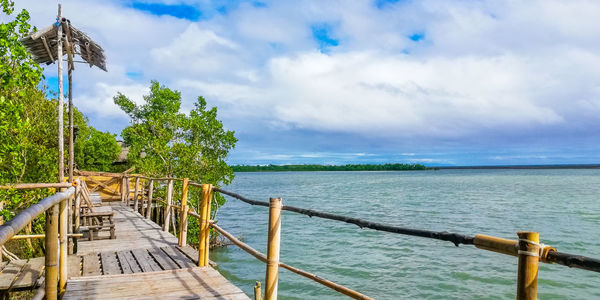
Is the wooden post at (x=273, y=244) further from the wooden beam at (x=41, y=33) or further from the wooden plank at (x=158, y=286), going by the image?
the wooden beam at (x=41, y=33)

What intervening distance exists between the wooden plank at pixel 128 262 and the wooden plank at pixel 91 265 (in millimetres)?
334

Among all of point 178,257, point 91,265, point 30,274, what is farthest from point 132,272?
point 30,274

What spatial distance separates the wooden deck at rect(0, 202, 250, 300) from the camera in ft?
15.0

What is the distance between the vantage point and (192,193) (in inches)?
729

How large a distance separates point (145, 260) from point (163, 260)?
0.29 m

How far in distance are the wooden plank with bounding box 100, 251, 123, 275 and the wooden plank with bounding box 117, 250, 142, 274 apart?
7 centimetres

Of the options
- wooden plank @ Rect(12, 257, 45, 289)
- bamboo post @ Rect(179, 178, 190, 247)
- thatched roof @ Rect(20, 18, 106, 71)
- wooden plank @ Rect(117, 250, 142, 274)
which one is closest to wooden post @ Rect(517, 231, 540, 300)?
wooden plank @ Rect(117, 250, 142, 274)

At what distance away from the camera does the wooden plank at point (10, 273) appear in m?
5.72

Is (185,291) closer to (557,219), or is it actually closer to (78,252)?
(78,252)

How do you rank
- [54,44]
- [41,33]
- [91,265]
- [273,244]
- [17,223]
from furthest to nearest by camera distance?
[54,44], [41,33], [91,265], [273,244], [17,223]

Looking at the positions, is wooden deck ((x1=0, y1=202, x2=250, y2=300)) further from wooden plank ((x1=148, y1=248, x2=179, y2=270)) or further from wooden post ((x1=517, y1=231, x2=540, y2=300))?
wooden post ((x1=517, y1=231, x2=540, y2=300))

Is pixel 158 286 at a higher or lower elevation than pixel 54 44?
lower

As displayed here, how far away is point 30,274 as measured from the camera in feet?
20.3

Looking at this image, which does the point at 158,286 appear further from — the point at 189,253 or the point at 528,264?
the point at 528,264
